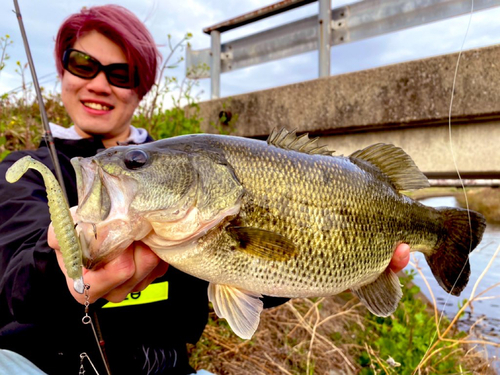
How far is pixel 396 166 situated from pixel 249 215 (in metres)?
0.84

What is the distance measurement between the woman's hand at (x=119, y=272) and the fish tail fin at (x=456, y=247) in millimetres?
1287

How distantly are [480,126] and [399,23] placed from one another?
3.56 ft

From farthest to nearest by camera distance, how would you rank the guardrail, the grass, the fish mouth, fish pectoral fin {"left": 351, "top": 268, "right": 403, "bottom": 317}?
the guardrail
the grass
fish pectoral fin {"left": 351, "top": 268, "right": 403, "bottom": 317}
the fish mouth

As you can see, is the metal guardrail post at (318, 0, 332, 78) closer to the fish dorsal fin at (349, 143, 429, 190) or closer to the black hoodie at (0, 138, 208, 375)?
the fish dorsal fin at (349, 143, 429, 190)

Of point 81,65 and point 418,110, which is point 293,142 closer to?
point 81,65

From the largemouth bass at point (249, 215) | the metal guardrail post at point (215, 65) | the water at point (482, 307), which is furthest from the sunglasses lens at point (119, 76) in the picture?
the water at point (482, 307)

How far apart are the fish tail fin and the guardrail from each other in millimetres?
1538

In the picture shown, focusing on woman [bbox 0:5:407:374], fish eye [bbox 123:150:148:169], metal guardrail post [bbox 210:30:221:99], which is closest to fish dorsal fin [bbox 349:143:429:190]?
woman [bbox 0:5:407:374]

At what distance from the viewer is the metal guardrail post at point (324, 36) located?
11.7 ft

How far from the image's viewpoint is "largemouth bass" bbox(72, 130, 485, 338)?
1.19 m

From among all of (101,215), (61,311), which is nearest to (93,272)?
(101,215)

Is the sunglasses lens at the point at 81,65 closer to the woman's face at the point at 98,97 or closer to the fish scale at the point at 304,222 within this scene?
the woman's face at the point at 98,97

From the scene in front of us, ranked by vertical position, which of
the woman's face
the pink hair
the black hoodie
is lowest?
the black hoodie

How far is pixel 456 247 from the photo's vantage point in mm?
1835
